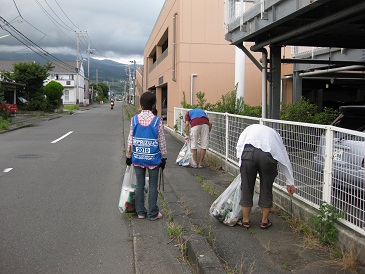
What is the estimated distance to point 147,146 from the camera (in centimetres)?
524

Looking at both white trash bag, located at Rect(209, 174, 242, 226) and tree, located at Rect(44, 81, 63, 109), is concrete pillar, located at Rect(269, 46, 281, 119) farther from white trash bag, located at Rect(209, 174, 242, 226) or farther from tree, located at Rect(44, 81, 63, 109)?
tree, located at Rect(44, 81, 63, 109)

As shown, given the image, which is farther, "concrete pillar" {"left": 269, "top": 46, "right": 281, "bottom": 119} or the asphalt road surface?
"concrete pillar" {"left": 269, "top": 46, "right": 281, "bottom": 119}

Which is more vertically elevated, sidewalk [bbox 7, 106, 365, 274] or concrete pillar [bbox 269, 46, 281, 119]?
concrete pillar [bbox 269, 46, 281, 119]

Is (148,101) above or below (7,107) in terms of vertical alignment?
below

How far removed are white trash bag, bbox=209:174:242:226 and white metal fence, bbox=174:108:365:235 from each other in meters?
0.89

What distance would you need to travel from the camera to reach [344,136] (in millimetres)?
4367

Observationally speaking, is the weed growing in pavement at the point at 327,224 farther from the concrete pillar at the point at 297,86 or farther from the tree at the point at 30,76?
the tree at the point at 30,76

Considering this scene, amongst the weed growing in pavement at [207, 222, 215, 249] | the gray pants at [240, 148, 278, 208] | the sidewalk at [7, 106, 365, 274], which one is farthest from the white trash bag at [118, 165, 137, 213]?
the gray pants at [240, 148, 278, 208]

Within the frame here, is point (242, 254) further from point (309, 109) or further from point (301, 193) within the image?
point (309, 109)

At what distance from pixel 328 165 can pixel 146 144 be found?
2346 millimetres

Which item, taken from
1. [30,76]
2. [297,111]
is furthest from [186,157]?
[30,76]

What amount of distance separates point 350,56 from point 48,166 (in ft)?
31.1

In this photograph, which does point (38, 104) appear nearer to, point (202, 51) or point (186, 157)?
point (202, 51)

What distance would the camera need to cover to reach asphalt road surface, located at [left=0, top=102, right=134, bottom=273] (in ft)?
13.7
